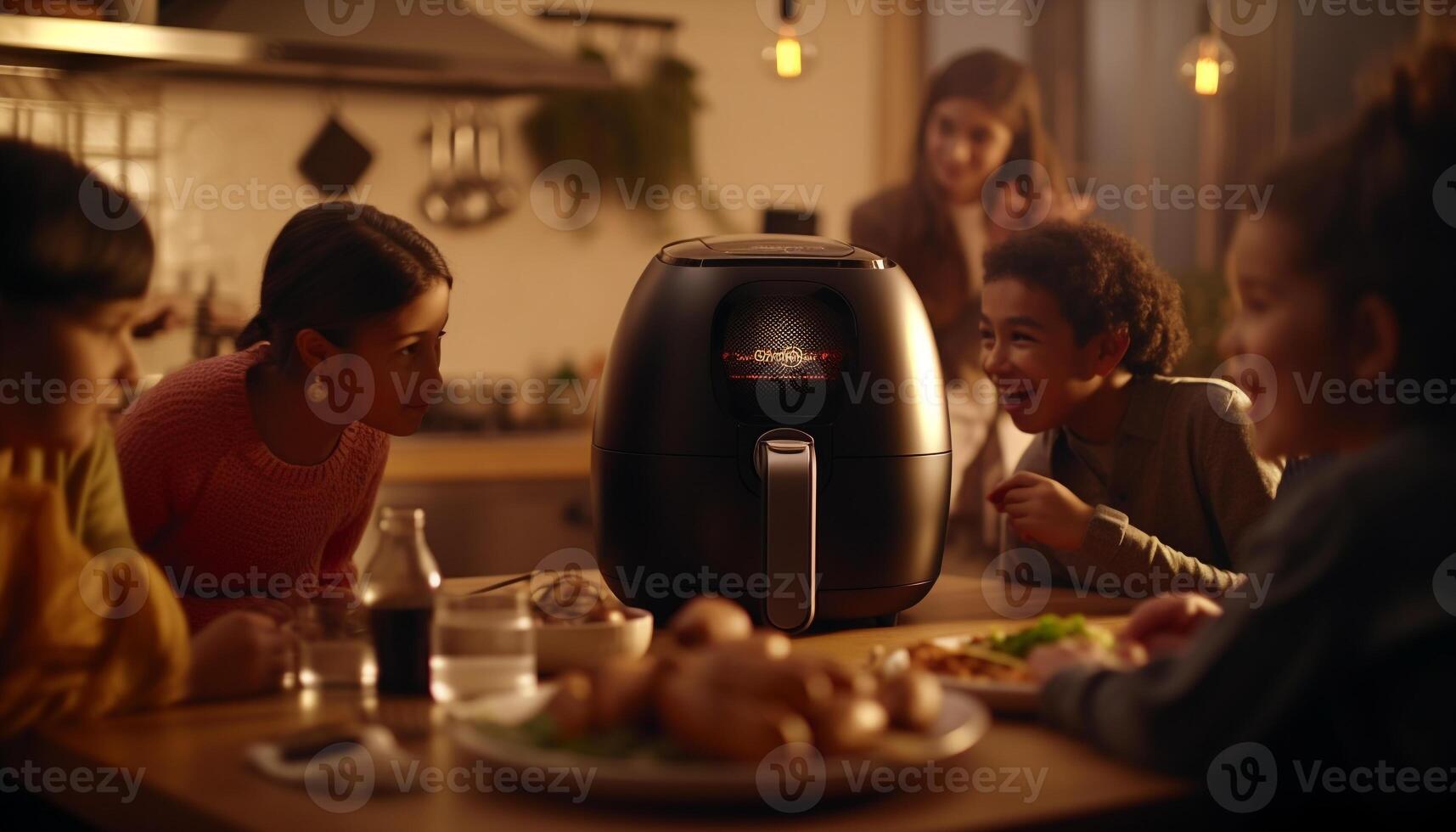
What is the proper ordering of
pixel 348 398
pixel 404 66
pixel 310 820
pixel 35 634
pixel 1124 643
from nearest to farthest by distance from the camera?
pixel 310 820, pixel 35 634, pixel 1124 643, pixel 348 398, pixel 404 66

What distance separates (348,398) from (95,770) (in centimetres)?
66

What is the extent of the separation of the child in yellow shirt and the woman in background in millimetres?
1682

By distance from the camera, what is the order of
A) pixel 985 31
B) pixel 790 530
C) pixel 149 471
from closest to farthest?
pixel 790 530 < pixel 149 471 < pixel 985 31

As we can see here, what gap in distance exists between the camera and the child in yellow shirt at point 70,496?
2.62 feet

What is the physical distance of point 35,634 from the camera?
79 cm

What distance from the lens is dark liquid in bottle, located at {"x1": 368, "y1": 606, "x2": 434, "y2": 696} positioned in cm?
89

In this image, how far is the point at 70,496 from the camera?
34.4 inches

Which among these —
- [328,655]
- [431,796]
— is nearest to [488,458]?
[328,655]

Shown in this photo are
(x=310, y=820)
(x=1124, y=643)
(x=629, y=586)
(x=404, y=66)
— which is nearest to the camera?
(x=310, y=820)

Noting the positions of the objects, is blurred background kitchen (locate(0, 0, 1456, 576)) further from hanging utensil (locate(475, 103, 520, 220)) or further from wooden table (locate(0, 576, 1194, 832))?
wooden table (locate(0, 576, 1194, 832))

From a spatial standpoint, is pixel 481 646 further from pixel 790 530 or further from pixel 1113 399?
pixel 1113 399

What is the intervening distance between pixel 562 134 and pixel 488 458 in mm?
846

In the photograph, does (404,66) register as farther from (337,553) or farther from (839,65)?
(839,65)

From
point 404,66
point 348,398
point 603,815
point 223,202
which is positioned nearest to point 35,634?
point 603,815
